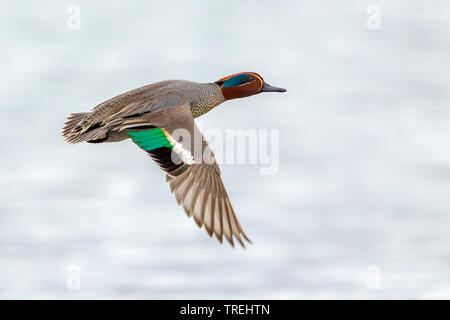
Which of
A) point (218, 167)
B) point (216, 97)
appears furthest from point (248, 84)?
point (218, 167)

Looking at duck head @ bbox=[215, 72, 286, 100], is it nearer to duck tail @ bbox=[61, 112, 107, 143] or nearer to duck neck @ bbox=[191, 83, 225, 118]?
duck neck @ bbox=[191, 83, 225, 118]

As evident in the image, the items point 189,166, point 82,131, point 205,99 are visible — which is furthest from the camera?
point 205,99

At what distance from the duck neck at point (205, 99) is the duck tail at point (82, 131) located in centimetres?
88

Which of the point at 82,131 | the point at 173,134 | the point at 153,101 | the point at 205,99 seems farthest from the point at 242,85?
the point at 82,131

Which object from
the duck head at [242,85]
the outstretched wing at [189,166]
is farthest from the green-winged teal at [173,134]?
the duck head at [242,85]

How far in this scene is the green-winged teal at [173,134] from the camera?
5.58 metres

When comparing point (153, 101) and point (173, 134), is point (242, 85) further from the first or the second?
point (173, 134)

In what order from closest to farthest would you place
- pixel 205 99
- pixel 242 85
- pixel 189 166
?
1. pixel 189 166
2. pixel 205 99
3. pixel 242 85

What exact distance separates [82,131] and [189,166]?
3.71 ft

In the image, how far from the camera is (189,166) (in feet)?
18.8

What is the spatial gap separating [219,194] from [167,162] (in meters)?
0.48

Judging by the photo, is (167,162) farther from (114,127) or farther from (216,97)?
(216,97)

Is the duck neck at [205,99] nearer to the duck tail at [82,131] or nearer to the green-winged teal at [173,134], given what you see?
the green-winged teal at [173,134]

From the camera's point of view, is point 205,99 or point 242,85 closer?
point 205,99
